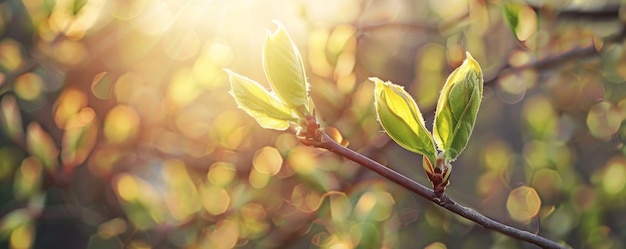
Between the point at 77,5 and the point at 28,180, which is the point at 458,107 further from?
the point at 28,180

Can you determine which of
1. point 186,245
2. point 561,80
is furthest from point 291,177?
point 561,80

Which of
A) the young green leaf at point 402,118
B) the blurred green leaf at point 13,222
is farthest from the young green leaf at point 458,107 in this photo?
the blurred green leaf at point 13,222

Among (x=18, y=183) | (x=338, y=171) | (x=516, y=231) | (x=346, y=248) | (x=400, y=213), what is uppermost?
(x=516, y=231)

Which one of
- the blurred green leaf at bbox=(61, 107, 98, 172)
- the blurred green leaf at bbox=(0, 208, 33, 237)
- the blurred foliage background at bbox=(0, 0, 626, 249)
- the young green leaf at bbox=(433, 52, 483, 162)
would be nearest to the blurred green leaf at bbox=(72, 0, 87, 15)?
the blurred foliage background at bbox=(0, 0, 626, 249)

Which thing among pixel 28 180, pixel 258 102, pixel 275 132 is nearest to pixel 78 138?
pixel 28 180

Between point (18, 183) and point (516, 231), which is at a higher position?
point (516, 231)

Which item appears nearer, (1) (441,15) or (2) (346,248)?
(2) (346,248)

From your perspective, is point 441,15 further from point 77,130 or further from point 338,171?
point 77,130

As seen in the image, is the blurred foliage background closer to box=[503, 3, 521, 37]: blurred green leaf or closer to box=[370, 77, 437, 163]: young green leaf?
box=[503, 3, 521, 37]: blurred green leaf
